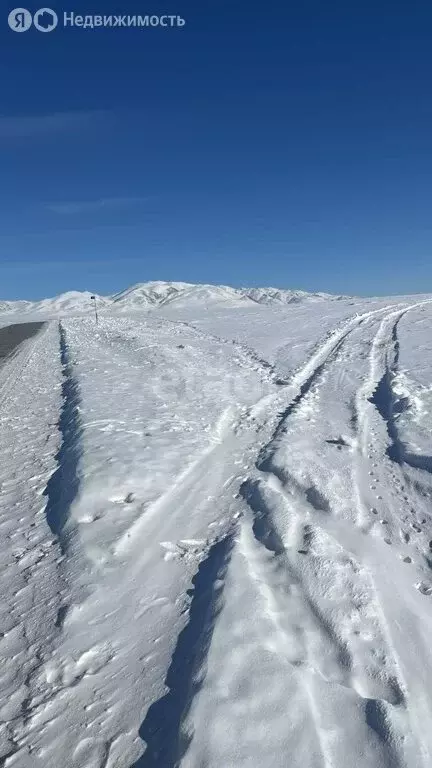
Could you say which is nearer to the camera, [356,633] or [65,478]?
[356,633]

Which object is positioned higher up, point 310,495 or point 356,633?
point 310,495

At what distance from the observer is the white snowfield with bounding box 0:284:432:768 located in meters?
3.91

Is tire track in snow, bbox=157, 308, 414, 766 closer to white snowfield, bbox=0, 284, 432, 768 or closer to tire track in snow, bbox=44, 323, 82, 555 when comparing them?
white snowfield, bbox=0, 284, 432, 768

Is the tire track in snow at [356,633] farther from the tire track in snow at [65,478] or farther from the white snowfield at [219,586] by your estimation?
the tire track in snow at [65,478]

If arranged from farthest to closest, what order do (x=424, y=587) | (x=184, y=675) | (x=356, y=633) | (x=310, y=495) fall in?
(x=310, y=495)
(x=424, y=587)
(x=356, y=633)
(x=184, y=675)

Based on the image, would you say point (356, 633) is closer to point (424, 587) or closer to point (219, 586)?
point (424, 587)

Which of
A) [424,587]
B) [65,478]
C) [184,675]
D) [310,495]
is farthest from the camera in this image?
[65,478]

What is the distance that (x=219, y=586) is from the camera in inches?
219

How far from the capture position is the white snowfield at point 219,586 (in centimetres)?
391

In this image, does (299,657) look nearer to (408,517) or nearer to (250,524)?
(250,524)

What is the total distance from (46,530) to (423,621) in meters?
5.02

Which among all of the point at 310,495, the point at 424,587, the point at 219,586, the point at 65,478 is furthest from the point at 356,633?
the point at 65,478

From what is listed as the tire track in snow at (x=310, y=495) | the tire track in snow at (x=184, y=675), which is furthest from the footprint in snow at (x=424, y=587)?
the tire track in snow at (x=184, y=675)

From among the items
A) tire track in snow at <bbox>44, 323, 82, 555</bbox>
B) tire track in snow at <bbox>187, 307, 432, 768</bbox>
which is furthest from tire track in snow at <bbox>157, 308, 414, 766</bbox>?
tire track in snow at <bbox>44, 323, 82, 555</bbox>
